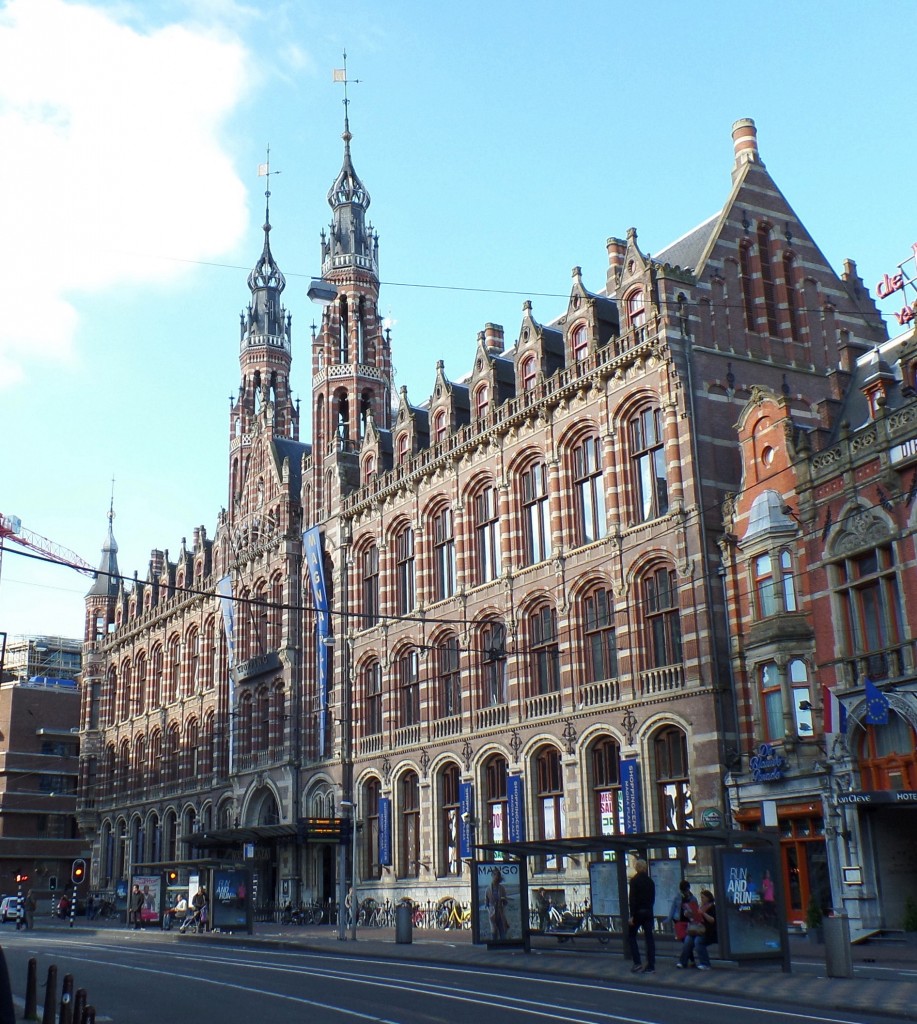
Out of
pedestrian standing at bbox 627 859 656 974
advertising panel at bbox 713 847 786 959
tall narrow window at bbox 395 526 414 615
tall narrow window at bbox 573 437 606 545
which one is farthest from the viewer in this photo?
tall narrow window at bbox 395 526 414 615

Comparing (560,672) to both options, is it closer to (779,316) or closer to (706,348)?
(706,348)

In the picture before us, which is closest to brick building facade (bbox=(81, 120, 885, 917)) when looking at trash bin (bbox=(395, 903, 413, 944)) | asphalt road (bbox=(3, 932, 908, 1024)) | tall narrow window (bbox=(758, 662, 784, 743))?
tall narrow window (bbox=(758, 662, 784, 743))

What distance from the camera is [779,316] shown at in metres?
39.8

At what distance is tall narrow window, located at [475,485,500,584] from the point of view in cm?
4362

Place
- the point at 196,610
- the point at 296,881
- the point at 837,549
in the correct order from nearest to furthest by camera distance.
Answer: the point at 837,549
the point at 296,881
the point at 196,610

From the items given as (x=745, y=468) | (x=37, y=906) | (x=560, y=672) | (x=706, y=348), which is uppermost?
(x=706, y=348)

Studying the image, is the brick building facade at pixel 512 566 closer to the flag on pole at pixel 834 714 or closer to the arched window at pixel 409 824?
the arched window at pixel 409 824

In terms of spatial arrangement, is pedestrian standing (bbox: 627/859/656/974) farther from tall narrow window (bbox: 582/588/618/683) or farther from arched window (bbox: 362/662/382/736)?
arched window (bbox: 362/662/382/736)

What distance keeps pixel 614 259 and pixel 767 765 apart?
1833 cm

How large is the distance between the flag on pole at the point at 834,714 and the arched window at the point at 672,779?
5.57 meters

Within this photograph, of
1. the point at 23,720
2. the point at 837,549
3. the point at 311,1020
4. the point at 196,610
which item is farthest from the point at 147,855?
the point at 311,1020

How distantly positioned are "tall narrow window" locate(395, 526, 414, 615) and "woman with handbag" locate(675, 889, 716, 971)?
26.9 meters

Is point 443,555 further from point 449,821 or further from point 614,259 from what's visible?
point 614,259

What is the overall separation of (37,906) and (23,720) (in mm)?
14609
